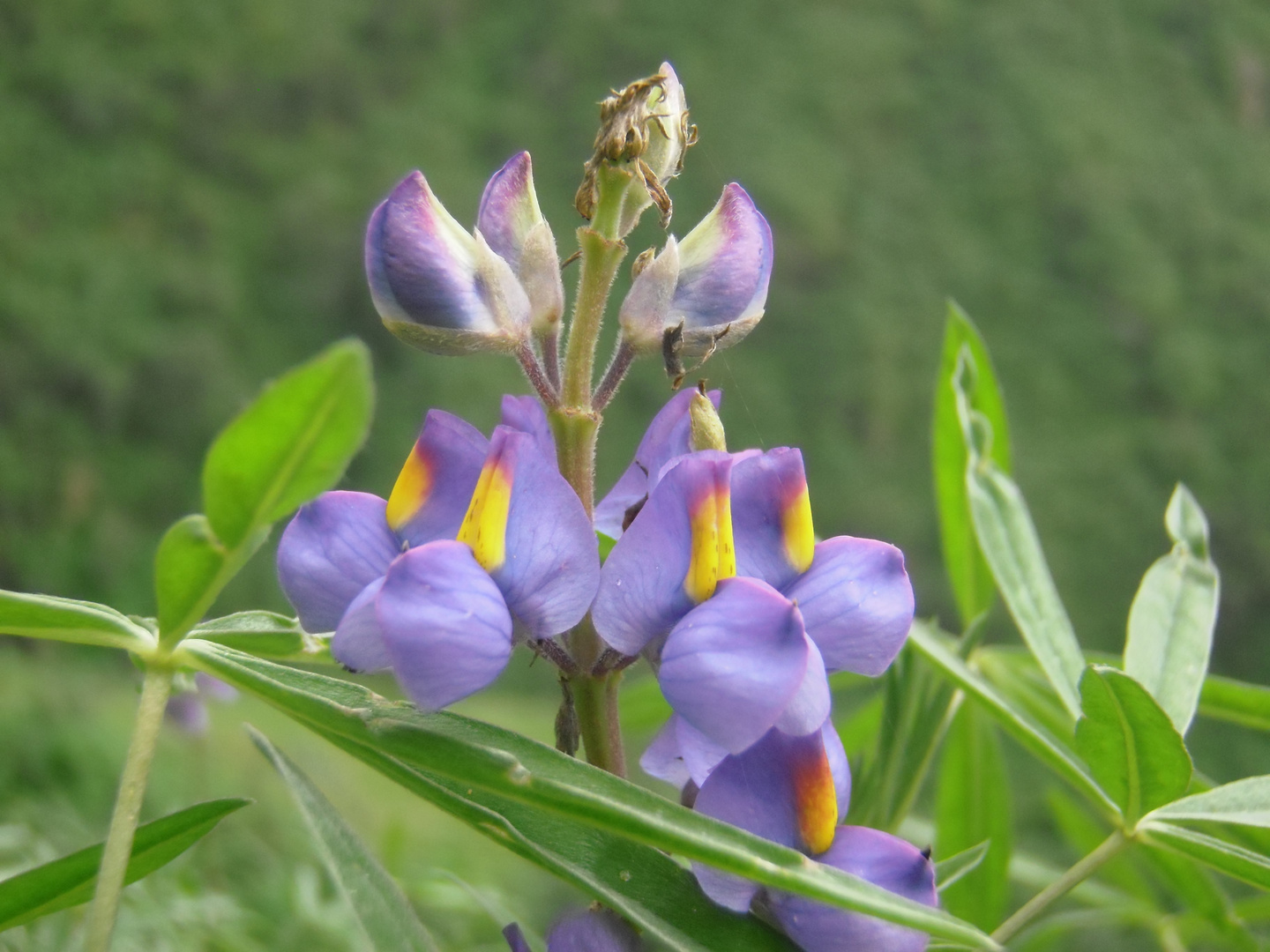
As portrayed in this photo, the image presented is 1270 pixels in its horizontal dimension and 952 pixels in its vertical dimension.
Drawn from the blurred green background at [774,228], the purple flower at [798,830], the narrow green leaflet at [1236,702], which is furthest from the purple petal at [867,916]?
the blurred green background at [774,228]

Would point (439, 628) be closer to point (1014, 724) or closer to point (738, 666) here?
point (738, 666)

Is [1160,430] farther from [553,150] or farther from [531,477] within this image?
[531,477]

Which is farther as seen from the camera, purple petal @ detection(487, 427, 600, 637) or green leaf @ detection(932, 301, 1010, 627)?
green leaf @ detection(932, 301, 1010, 627)

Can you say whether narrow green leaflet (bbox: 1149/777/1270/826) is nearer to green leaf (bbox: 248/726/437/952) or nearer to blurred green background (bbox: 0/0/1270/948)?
green leaf (bbox: 248/726/437/952)

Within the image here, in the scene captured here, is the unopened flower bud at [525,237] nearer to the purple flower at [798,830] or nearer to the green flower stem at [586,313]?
the green flower stem at [586,313]

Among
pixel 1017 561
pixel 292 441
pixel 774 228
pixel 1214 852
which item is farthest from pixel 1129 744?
pixel 774 228

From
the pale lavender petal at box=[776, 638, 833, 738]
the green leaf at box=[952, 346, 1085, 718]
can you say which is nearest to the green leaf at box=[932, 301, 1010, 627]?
the green leaf at box=[952, 346, 1085, 718]
